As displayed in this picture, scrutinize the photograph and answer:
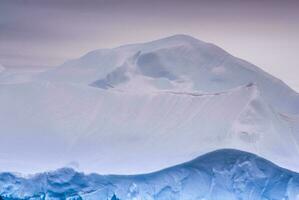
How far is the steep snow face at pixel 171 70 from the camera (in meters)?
5.60

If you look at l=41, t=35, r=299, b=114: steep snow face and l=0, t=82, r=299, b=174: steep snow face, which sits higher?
l=41, t=35, r=299, b=114: steep snow face

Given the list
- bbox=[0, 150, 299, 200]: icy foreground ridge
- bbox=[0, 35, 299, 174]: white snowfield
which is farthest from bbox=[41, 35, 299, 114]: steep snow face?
bbox=[0, 150, 299, 200]: icy foreground ridge

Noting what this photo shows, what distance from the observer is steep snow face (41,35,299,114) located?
5.60 m

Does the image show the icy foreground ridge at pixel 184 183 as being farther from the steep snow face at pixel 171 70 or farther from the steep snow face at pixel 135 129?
the steep snow face at pixel 171 70

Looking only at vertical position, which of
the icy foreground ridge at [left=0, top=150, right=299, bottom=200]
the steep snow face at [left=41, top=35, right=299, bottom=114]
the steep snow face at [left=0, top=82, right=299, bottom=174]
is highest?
the steep snow face at [left=41, top=35, right=299, bottom=114]

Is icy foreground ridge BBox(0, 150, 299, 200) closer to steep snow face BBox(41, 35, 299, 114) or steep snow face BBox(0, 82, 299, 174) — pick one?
steep snow face BBox(0, 82, 299, 174)

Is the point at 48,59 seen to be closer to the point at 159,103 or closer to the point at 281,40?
the point at 159,103

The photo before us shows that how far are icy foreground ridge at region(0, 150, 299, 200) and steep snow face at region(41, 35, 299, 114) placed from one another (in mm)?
492

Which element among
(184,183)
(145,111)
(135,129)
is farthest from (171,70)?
(184,183)

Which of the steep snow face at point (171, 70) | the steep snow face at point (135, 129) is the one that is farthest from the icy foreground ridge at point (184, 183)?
the steep snow face at point (171, 70)

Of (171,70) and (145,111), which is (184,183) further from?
(171,70)

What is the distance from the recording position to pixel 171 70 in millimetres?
5719

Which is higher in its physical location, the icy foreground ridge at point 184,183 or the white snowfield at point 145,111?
the white snowfield at point 145,111


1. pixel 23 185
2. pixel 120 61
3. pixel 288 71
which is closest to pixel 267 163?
pixel 288 71
